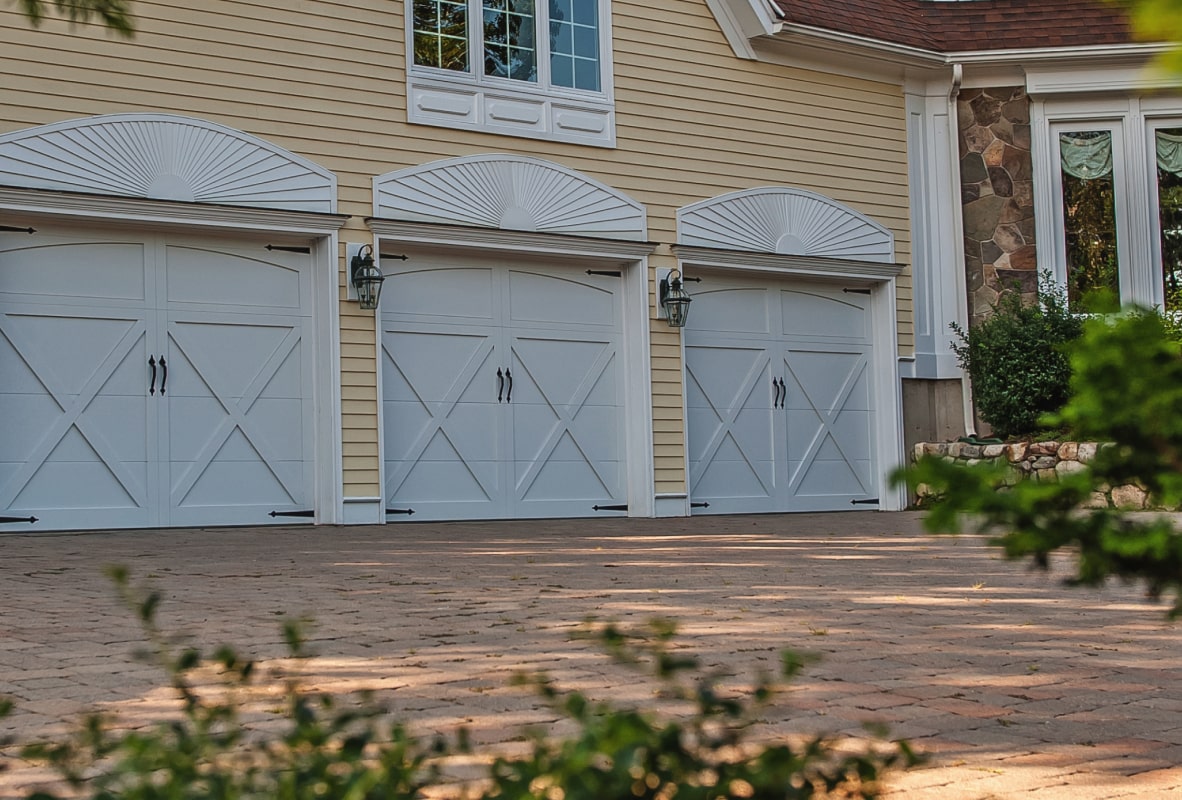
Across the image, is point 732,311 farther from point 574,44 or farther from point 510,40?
point 510,40

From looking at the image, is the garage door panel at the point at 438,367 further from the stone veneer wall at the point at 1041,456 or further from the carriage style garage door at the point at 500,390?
the stone veneer wall at the point at 1041,456

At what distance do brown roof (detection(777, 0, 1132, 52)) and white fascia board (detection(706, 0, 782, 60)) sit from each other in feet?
3.22

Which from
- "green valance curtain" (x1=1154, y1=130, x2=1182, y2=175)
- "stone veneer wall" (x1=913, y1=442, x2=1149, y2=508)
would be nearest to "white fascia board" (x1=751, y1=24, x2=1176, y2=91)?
"green valance curtain" (x1=1154, y1=130, x2=1182, y2=175)

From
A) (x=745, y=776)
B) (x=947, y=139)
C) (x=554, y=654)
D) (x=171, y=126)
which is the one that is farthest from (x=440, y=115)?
(x=745, y=776)

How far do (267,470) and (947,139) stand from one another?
8551 millimetres

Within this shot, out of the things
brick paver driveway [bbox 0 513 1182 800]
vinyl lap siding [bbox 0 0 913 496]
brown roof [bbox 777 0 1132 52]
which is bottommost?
brick paver driveway [bbox 0 513 1182 800]

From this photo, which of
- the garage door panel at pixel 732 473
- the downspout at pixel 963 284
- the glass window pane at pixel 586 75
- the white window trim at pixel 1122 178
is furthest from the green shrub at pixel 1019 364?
the glass window pane at pixel 586 75

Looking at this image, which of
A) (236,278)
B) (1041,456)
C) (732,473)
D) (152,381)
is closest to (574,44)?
(236,278)

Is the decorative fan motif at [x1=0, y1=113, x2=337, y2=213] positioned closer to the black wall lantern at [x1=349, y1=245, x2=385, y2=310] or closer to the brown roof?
the black wall lantern at [x1=349, y1=245, x2=385, y2=310]

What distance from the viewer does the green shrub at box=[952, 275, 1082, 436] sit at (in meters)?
13.4

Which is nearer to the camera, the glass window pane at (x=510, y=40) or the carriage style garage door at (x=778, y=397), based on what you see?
the glass window pane at (x=510, y=40)

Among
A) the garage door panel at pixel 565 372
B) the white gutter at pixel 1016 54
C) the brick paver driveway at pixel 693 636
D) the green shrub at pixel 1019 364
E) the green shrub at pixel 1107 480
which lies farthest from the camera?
the white gutter at pixel 1016 54

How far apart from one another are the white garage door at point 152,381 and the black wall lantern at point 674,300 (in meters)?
3.43

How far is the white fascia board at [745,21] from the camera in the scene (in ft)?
43.2
